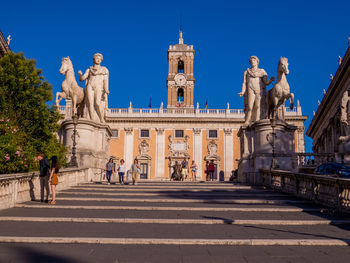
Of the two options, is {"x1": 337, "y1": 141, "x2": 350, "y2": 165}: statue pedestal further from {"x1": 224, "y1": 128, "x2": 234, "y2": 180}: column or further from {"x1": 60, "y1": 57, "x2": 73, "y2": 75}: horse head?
{"x1": 224, "y1": 128, "x2": 234, "y2": 180}: column

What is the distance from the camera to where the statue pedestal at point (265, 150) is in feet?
50.6

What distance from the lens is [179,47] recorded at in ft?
185

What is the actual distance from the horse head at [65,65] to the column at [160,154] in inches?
1230

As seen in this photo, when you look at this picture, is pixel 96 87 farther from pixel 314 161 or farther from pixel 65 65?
pixel 314 161

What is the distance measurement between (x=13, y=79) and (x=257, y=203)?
49.7 feet

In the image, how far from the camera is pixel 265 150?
51.2 feet

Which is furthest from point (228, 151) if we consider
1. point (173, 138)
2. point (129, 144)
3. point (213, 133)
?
point (129, 144)

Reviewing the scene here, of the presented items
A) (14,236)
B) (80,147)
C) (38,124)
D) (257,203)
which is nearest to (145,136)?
(38,124)

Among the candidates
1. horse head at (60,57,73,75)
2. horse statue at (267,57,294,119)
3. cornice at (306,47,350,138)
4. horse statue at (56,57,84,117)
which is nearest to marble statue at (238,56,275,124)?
horse statue at (267,57,294,119)

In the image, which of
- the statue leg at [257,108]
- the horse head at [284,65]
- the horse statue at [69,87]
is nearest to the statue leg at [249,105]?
the statue leg at [257,108]

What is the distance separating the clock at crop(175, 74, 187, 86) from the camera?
53656 mm

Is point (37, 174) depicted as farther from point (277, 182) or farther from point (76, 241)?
point (277, 182)

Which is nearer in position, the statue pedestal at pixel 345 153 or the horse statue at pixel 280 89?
the horse statue at pixel 280 89

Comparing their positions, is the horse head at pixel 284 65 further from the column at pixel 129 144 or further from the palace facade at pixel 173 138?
the column at pixel 129 144
